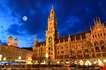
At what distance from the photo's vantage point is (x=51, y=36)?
131 metres

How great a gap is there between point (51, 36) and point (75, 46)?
1120 inches

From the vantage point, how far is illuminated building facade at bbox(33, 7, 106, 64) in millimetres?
92625

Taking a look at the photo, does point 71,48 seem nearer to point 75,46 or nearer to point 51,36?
point 75,46

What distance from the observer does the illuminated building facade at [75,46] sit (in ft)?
304

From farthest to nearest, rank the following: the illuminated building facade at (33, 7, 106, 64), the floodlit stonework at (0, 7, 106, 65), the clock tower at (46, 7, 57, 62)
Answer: the clock tower at (46, 7, 57, 62)
the illuminated building facade at (33, 7, 106, 64)
the floodlit stonework at (0, 7, 106, 65)

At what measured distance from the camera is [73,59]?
334 feet

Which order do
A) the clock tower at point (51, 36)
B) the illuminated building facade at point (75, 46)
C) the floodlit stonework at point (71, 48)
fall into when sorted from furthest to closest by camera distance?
the clock tower at point (51, 36) < the illuminated building facade at point (75, 46) < the floodlit stonework at point (71, 48)

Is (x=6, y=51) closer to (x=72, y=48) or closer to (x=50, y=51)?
(x=50, y=51)

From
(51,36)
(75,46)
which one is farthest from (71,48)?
(51,36)

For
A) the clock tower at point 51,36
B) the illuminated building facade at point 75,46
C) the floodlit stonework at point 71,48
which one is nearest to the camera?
the floodlit stonework at point 71,48

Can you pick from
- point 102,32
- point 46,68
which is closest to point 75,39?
point 102,32

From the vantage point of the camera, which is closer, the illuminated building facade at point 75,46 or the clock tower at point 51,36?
the illuminated building facade at point 75,46

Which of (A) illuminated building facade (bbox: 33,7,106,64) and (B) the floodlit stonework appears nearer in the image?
(B) the floodlit stonework

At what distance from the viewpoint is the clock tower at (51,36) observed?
122787 millimetres
